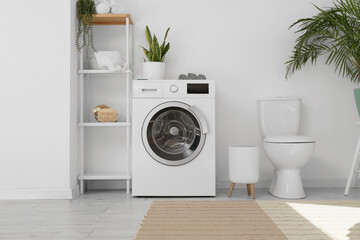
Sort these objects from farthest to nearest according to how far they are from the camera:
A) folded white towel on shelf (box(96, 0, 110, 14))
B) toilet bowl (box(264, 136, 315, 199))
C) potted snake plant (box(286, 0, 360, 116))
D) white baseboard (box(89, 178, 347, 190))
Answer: white baseboard (box(89, 178, 347, 190)) < folded white towel on shelf (box(96, 0, 110, 14)) < potted snake plant (box(286, 0, 360, 116)) < toilet bowl (box(264, 136, 315, 199))

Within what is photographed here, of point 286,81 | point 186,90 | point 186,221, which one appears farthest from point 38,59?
point 286,81

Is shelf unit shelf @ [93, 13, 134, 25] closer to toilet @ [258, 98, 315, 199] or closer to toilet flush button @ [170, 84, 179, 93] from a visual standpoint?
toilet flush button @ [170, 84, 179, 93]

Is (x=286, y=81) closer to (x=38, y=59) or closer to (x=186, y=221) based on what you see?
(x=186, y=221)

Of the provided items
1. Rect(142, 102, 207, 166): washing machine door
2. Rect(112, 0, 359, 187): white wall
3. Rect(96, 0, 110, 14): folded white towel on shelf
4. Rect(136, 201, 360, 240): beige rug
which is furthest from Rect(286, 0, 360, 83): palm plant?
Rect(96, 0, 110, 14): folded white towel on shelf

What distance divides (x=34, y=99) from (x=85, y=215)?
106 centimetres

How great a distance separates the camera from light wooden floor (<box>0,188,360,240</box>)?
1734mm

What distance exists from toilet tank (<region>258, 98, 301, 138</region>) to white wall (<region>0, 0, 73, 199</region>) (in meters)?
1.67

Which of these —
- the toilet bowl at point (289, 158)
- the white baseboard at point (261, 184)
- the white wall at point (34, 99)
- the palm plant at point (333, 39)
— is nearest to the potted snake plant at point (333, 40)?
the palm plant at point (333, 39)

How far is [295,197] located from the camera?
8.63 feet

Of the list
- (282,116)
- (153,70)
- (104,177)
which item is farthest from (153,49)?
(282,116)

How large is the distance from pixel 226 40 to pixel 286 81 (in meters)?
0.67

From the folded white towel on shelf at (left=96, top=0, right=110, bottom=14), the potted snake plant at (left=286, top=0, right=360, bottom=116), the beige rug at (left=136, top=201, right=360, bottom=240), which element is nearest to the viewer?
the beige rug at (left=136, top=201, right=360, bottom=240)

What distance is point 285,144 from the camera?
101 inches

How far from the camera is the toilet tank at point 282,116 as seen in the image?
116 inches
